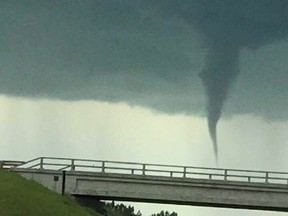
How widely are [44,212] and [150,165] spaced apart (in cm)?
3761

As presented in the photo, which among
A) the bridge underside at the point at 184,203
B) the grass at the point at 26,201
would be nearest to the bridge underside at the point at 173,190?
the bridge underside at the point at 184,203

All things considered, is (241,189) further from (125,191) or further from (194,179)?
(125,191)

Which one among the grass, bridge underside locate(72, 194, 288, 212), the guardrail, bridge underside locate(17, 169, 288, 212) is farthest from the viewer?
bridge underside locate(72, 194, 288, 212)

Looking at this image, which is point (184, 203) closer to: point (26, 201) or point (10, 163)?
point (10, 163)

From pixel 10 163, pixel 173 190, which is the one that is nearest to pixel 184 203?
pixel 173 190

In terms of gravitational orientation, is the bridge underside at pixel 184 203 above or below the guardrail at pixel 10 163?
below

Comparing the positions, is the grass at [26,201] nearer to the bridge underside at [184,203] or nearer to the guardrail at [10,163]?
the guardrail at [10,163]

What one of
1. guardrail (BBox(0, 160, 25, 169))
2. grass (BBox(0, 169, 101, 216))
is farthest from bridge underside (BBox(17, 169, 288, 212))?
grass (BBox(0, 169, 101, 216))

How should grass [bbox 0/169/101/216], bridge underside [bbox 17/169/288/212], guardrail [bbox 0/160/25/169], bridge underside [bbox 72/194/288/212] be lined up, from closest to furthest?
grass [bbox 0/169/101/216] < bridge underside [bbox 17/169/288/212] < guardrail [bbox 0/160/25/169] < bridge underside [bbox 72/194/288/212]

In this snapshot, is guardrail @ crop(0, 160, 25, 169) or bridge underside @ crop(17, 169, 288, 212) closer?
bridge underside @ crop(17, 169, 288, 212)

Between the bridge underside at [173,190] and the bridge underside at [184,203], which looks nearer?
the bridge underside at [173,190]

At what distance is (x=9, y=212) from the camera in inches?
1307

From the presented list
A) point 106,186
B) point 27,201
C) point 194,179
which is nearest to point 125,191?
point 106,186

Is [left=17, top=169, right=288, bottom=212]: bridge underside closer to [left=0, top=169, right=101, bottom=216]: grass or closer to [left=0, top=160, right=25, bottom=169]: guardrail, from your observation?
[left=0, top=160, right=25, bottom=169]: guardrail
